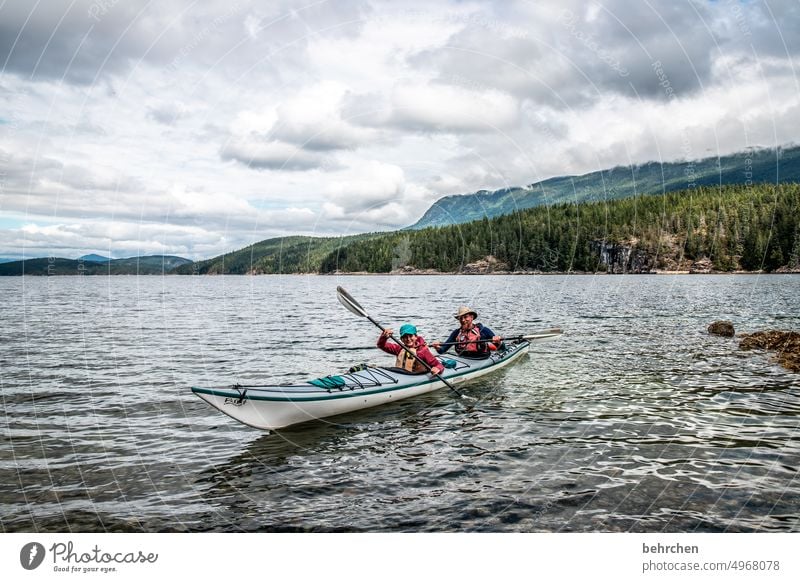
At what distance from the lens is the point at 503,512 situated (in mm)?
8406

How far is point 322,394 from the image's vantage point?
42.2 ft

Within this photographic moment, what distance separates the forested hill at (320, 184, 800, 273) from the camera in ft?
383

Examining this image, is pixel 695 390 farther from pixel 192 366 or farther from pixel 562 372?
pixel 192 366

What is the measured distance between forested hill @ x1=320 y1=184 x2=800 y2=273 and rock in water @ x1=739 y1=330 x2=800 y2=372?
9000 centimetres

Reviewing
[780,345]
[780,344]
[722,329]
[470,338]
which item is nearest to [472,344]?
[470,338]

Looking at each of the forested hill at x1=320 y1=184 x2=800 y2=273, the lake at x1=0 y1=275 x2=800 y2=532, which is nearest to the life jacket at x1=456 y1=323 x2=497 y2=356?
the lake at x1=0 y1=275 x2=800 y2=532

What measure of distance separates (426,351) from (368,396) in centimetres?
275

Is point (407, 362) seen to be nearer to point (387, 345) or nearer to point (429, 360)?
point (429, 360)

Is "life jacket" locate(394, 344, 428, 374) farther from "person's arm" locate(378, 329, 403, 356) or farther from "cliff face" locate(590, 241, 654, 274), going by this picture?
"cliff face" locate(590, 241, 654, 274)

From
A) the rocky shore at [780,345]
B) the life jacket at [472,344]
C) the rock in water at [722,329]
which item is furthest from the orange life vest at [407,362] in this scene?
the rock in water at [722,329]

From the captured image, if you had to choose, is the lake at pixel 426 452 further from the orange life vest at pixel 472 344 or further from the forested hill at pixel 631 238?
the forested hill at pixel 631 238

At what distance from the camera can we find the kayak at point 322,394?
1131cm

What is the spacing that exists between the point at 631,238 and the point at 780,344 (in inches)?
4886
